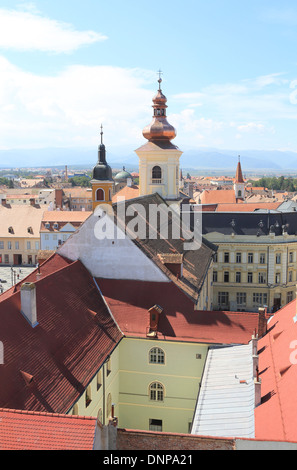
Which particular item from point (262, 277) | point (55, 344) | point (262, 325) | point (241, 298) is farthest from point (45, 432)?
point (262, 277)

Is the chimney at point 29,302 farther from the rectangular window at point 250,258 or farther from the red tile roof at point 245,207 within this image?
the red tile roof at point 245,207

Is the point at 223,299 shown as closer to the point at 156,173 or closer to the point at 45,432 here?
the point at 156,173

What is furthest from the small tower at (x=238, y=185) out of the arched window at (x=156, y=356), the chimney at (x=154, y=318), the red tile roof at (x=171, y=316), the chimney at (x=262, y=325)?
the arched window at (x=156, y=356)

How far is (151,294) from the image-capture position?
29.4m

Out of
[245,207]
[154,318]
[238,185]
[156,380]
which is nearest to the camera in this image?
[156,380]

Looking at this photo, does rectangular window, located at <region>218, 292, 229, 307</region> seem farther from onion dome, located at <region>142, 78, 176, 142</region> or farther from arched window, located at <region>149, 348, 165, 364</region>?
arched window, located at <region>149, 348, 165, 364</region>

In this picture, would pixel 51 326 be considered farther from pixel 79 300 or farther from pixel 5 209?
pixel 5 209

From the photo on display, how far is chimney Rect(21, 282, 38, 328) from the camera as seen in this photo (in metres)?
20.8

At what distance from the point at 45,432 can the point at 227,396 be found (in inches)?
415

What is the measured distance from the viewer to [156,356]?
27750 millimetres

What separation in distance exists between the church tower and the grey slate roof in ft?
66.0

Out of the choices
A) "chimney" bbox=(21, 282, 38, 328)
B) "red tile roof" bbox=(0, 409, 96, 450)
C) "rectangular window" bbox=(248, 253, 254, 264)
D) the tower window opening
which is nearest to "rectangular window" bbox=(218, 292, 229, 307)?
"rectangular window" bbox=(248, 253, 254, 264)

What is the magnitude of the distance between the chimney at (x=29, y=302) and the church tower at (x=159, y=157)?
24.2 meters
